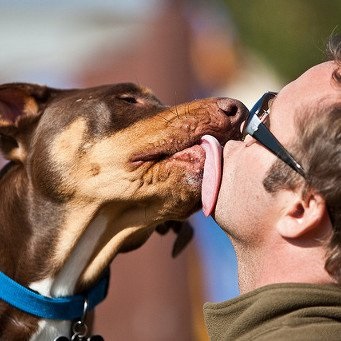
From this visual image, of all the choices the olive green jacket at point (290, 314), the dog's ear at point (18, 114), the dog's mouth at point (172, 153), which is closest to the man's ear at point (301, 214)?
the olive green jacket at point (290, 314)

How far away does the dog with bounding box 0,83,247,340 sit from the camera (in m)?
4.10

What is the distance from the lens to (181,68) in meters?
11.1

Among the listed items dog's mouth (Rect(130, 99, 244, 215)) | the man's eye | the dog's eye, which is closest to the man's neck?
the man's eye

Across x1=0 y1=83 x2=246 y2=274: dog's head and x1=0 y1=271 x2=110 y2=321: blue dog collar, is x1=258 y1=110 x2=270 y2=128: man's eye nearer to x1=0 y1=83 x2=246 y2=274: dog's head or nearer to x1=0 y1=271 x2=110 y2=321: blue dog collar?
x1=0 y1=83 x2=246 y2=274: dog's head

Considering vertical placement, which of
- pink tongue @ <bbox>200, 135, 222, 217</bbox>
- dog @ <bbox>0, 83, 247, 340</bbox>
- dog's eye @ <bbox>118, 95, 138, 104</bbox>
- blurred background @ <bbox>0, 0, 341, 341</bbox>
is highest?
pink tongue @ <bbox>200, 135, 222, 217</bbox>

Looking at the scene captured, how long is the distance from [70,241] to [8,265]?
33 cm

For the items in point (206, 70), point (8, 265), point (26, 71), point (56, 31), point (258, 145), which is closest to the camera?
point (258, 145)

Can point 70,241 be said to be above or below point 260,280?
below

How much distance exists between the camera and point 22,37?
65.3ft

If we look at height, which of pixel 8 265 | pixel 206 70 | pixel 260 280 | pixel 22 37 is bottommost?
pixel 22 37

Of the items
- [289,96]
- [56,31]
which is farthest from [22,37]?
[289,96]

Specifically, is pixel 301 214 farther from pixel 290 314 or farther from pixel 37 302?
pixel 37 302

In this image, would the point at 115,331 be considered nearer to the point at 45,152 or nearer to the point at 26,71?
the point at 45,152

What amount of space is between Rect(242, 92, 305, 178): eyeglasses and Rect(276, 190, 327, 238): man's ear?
9 cm
